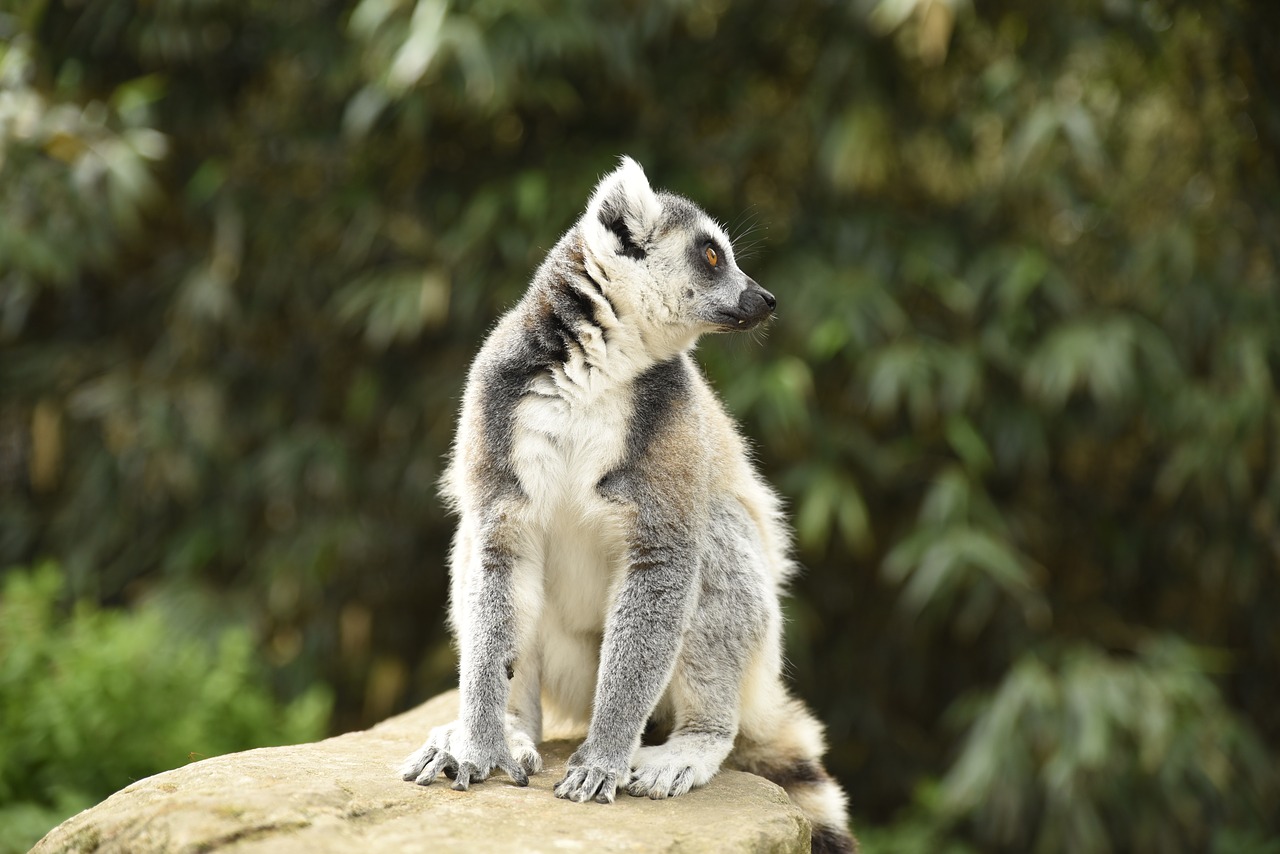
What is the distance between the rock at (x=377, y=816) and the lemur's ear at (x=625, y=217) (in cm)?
133

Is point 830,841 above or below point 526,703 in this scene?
below

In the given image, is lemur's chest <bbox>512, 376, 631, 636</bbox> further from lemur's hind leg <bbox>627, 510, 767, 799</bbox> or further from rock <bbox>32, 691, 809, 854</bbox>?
rock <bbox>32, 691, 809, 854</bbox>

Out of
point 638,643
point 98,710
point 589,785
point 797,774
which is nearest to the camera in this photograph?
point 589,785

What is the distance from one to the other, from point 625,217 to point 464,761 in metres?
1.38

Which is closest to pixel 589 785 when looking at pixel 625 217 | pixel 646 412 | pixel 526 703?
pixel 526 703

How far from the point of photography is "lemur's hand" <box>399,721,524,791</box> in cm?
270

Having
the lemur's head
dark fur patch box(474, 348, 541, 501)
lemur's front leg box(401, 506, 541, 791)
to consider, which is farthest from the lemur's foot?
the lemur's head

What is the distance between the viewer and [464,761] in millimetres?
2721

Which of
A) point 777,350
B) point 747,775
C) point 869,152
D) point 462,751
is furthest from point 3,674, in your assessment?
point 869,152

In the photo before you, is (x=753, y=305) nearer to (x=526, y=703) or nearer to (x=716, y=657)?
(x=716, y=657)

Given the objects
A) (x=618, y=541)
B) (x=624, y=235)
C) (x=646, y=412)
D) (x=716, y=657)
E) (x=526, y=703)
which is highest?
(x=624, y=235)

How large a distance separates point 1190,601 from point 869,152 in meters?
2.64

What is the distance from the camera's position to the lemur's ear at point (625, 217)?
3078mm

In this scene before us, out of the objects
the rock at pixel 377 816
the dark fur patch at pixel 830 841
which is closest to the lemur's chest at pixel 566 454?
the rock at pixel 377 816
